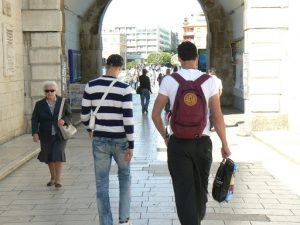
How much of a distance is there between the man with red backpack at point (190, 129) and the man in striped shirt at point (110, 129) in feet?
1.80

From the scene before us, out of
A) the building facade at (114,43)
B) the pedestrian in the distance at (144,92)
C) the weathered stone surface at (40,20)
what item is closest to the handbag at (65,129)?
the weathered stone surface at (40,20)

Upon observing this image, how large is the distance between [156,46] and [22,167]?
18826 cm

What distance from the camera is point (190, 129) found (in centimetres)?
434

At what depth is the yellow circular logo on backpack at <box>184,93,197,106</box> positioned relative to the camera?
4309mm

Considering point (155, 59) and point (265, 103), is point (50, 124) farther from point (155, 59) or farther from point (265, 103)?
point (155, 59)

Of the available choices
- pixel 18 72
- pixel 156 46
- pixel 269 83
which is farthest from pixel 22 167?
pixel 156 46

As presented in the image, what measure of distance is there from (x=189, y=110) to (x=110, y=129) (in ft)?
3.30

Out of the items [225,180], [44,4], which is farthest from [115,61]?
[44,4]

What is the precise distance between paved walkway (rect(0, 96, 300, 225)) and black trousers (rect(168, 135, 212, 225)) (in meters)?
1.14

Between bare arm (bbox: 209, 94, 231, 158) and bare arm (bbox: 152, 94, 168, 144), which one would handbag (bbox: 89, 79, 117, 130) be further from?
bare arm (bbox: 209, 94, 231, 158)

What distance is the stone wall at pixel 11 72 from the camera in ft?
37.3

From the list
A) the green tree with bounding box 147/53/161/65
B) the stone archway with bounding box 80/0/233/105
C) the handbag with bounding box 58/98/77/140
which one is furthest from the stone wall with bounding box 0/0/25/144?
the green tree with bounding box 147/53/161/65

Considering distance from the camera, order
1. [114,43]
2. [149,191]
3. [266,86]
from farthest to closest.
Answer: [114,43], [266,86], [149,191]

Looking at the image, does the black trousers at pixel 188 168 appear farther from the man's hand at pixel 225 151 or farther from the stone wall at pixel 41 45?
the stone wall at pixel 41 45
